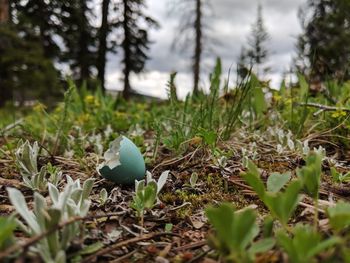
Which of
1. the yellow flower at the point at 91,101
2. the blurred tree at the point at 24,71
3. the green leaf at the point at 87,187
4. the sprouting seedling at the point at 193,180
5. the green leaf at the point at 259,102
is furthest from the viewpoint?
the blurred tree at the point at 24,71

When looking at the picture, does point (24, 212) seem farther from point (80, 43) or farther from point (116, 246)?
point (80, 43)

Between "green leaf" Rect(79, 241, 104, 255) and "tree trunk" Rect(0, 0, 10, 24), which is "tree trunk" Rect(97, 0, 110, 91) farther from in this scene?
"green leaf" Rect(79, 241, 104, 255)

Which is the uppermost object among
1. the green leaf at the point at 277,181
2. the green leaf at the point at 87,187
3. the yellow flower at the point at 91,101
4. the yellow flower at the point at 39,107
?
the yellow flower at the point at 91,101

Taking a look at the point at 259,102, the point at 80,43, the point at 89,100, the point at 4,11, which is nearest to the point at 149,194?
the point at 259,102

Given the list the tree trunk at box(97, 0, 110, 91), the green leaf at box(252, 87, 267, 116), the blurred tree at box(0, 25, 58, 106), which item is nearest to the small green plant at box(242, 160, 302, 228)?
the green leaf at box(252, 87, 267, 116)

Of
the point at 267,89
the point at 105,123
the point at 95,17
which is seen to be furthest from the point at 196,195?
the point at 95,17

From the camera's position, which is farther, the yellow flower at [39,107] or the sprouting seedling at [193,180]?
the yellow flower at [39,107]

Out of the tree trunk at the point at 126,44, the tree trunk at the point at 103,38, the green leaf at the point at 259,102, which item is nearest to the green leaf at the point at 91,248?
the green leaf at the point at 259,102

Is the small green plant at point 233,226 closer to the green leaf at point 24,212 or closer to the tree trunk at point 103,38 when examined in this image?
the green leaf at point 24,212
